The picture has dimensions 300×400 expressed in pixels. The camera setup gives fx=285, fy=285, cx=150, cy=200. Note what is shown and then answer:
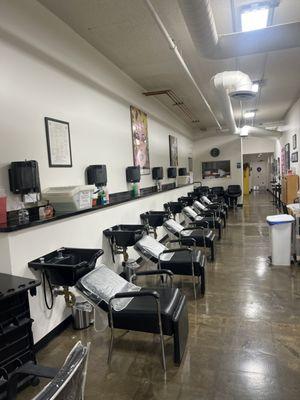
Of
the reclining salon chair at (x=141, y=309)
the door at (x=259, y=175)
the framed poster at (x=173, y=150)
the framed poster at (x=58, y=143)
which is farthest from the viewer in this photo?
the door at (x=259, y=175)

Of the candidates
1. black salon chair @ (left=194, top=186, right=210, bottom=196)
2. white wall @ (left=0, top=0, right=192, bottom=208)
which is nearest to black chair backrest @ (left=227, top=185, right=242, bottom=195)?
black salon chair @ (left=194, top=186, right=210, bottom=196)

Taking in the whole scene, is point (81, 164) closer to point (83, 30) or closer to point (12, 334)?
point (83, 30)

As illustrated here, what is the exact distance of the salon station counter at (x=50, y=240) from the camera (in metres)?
2.26

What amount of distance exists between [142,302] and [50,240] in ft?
3.38

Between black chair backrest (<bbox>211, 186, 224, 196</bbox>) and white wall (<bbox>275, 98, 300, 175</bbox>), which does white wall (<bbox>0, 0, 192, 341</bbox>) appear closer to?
white wall (<bbox>275, 98, 300, 175</bbox>)

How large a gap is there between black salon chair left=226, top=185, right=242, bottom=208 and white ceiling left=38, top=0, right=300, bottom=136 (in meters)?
4.64

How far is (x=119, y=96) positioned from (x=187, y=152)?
20.8 ft

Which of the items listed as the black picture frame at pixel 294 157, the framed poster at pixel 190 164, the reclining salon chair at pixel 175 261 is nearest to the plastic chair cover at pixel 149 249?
the reclining salon chair at pixel 175 261

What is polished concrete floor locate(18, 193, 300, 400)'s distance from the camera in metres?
2.03

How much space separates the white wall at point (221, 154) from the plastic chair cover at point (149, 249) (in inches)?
334

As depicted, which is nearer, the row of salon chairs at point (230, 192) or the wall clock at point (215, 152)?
the row of salon chairs at point (230, 192)

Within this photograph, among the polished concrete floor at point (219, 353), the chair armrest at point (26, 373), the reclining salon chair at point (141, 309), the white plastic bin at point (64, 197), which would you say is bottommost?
the polished concrete floor at point (219, 353)

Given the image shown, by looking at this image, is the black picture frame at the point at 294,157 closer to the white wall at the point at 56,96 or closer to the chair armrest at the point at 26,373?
the white wall at the point at 56,96

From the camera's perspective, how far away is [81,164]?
12.0 feet
